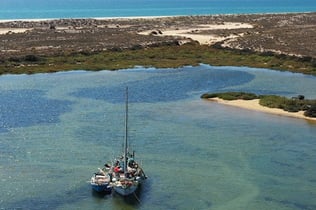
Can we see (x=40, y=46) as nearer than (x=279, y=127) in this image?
No

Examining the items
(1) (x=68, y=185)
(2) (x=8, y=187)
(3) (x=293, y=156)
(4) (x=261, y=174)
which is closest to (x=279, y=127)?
(3) (x=293, y=156)

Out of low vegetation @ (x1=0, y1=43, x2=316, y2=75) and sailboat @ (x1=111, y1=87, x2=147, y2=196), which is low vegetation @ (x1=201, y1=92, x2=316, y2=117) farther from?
sailboat @ (x1=111, y1=87, x2=147, y2=196)

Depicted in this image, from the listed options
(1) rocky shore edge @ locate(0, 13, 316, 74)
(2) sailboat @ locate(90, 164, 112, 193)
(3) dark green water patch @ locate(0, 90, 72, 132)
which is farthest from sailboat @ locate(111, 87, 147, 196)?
(1) rocky shore edge @ locate(0, 13, 316, 74)

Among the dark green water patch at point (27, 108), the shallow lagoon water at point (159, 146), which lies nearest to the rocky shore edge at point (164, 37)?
the dark green water patch at point (27, 108)

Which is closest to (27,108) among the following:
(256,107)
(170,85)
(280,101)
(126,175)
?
(170,85)

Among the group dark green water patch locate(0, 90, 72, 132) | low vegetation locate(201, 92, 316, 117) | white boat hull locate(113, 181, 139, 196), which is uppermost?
low vegetation locate(201, 92, 316, 117)

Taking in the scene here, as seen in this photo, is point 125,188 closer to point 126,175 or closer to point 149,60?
point 126,175

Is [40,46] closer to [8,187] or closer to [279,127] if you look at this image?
[279,127]
